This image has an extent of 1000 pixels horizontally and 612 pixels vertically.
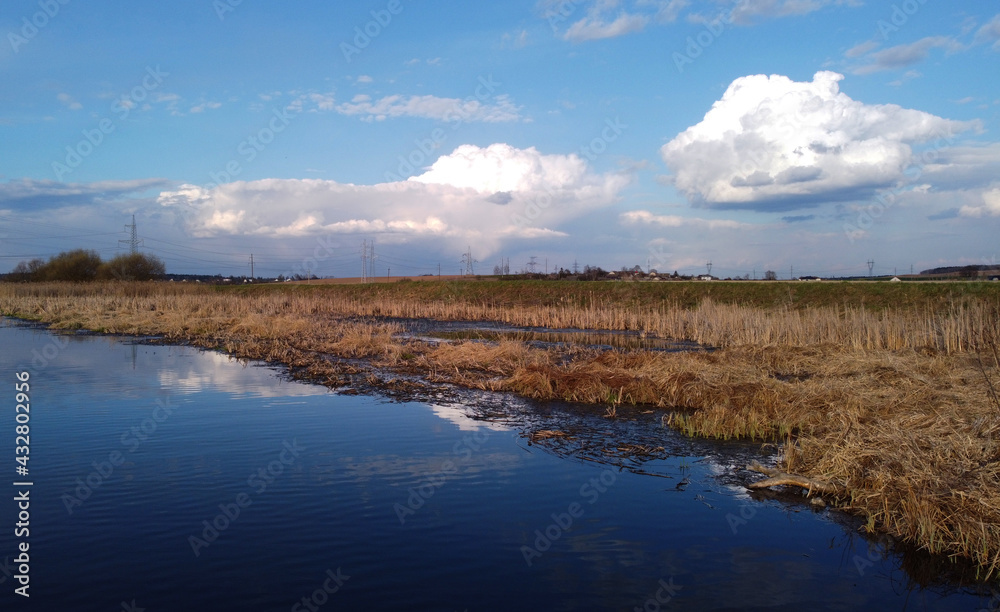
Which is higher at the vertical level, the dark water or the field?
the field

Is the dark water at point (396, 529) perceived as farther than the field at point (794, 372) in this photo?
No

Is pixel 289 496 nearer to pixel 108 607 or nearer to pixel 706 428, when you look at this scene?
pixel 108 607

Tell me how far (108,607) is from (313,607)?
1.72 m

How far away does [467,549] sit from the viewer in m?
6.86

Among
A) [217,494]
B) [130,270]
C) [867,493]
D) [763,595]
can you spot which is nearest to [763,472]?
[867,493]

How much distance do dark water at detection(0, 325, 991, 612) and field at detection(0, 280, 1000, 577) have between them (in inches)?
33.9

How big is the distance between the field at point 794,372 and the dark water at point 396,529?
0.86 meters

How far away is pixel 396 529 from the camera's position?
23.9ft

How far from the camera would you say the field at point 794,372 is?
7.40m

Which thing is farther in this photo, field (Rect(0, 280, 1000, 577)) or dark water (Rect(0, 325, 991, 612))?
field (Rect(0, 280, 1000, 577))

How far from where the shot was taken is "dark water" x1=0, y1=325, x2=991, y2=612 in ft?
19.4

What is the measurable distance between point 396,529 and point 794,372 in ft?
47.1

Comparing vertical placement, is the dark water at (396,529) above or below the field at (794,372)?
below

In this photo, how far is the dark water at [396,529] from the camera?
5.90 m
